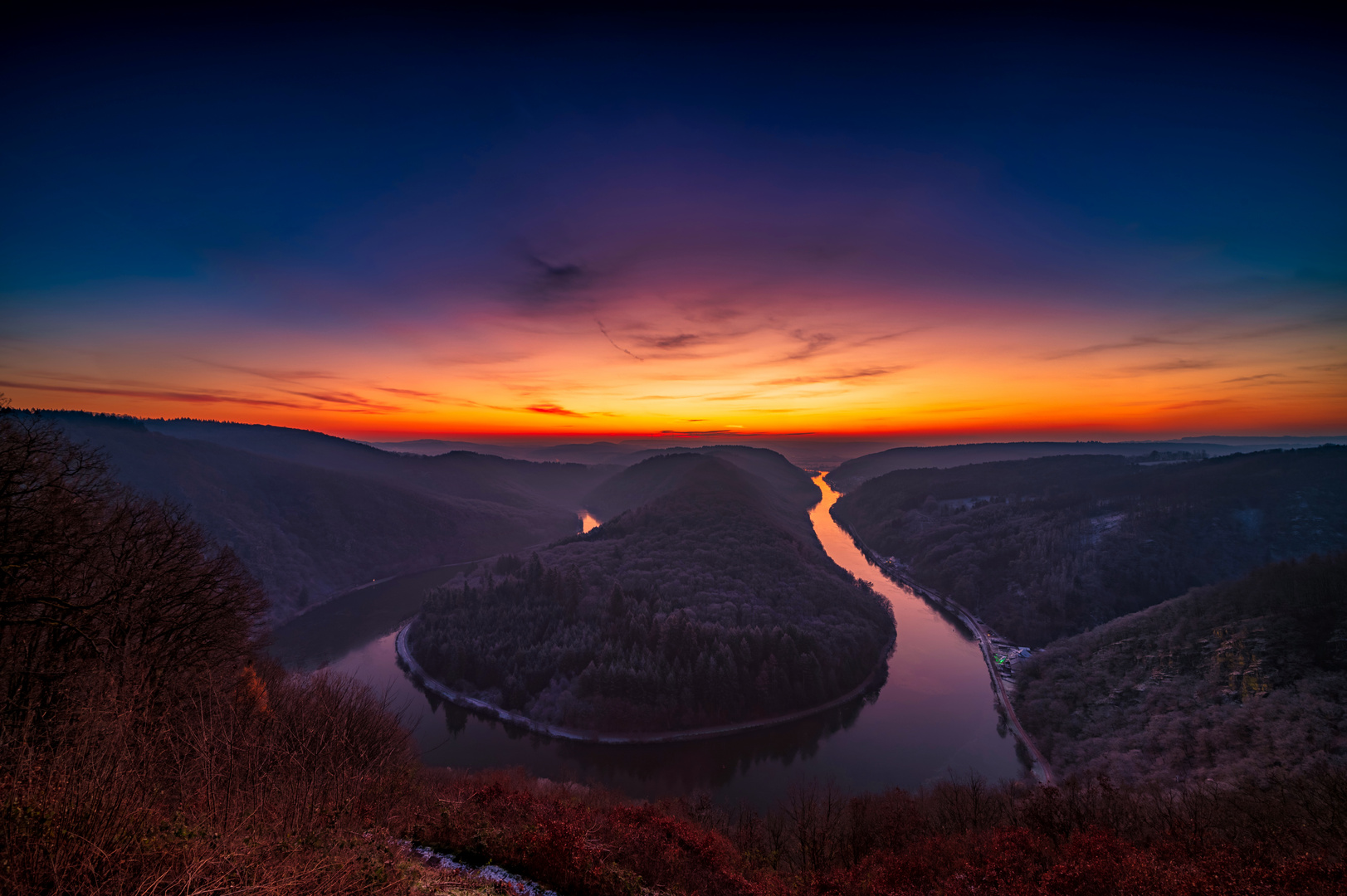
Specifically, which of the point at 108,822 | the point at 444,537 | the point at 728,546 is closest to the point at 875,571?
the point at 728,546

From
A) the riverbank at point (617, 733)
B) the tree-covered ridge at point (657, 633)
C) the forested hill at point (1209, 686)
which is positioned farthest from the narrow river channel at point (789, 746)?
the forested hill at point (1209, 686)

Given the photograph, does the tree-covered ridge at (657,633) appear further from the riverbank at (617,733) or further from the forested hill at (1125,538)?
the forested hill at (1125,538)

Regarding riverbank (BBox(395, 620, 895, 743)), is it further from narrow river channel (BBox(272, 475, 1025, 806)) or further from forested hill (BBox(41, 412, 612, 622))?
forested hill (BBox(41, 412, 612, 622))

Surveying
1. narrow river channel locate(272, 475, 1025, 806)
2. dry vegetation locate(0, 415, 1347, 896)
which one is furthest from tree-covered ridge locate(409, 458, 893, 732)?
dry vegetation locate(0, 415, 1347, 896)

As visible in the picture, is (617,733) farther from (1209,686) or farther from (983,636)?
(983,636)

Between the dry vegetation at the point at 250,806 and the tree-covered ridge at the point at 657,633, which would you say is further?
the tree-covered ridge at the point at 657,633

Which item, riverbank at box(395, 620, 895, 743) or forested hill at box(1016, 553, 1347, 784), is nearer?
forested hill at box(1016, 553, 1347, 784)

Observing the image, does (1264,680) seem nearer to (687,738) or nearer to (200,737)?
(687,738)
